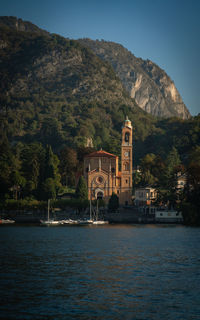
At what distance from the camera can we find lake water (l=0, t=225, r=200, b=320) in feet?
109

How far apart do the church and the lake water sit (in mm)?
76293

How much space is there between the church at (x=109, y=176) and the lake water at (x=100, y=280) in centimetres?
7629

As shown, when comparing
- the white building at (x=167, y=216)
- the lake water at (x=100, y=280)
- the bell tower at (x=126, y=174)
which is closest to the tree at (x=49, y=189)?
the bell tower at (x=126, y=174)

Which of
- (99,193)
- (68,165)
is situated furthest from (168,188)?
(68,165)

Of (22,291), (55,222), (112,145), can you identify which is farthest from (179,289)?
(112,145)

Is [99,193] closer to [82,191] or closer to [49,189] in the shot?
[82,191]

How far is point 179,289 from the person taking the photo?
39656mm

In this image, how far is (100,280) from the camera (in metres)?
43.5

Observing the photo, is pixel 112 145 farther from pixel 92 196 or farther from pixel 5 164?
pixel 5 164

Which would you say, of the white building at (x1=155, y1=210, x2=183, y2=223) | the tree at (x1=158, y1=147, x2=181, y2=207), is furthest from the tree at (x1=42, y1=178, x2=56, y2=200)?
the white building at (x1=155, y1=210, x2=183, y2=223)

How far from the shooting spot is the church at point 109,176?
151m

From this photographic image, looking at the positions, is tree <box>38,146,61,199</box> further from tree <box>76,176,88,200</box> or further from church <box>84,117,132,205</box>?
church <box>84,117,132,205</box>

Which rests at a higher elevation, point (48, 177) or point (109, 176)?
point (109, 176)

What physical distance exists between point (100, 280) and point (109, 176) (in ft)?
354
